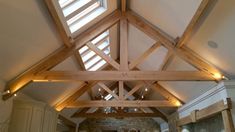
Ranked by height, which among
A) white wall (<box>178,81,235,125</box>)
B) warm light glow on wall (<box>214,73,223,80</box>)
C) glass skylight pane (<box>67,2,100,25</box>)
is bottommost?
white wall (<box>178,81,235,125</box>)

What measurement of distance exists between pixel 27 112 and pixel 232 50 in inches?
180

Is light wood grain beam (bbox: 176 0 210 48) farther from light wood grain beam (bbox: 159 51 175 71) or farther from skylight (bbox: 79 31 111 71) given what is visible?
skylight (bbox: 79 31 111 71)

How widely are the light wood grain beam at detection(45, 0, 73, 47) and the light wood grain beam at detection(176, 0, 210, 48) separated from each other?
247 cm

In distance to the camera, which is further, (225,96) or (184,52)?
(184,52)

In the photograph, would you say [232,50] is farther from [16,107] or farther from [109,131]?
[109,131]

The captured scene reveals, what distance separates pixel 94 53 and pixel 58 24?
112 inches

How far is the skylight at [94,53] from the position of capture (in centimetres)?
671

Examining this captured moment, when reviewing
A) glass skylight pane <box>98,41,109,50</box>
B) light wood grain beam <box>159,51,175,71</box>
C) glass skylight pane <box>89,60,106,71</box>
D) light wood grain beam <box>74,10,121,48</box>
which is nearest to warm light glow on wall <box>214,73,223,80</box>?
light wood grain beam <box>159,51,175,71</box>

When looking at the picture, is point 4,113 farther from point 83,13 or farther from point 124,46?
point 124,46

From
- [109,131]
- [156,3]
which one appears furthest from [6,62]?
[109,131]

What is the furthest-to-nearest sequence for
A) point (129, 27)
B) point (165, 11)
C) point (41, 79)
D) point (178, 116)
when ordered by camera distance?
point (178, 116)
point (129, 27)
point (41, 79)
point (165, 11)

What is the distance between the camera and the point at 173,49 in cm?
551

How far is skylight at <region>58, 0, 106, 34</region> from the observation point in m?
4.71

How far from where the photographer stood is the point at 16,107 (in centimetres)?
524
